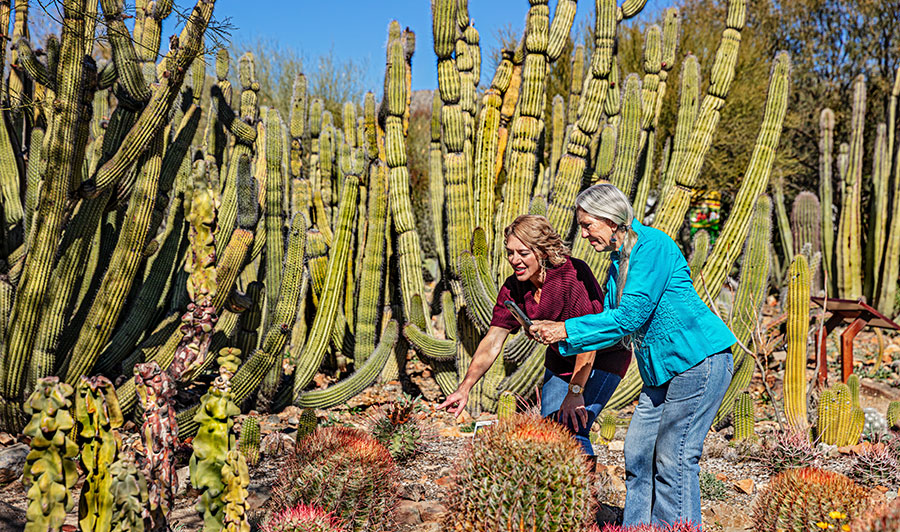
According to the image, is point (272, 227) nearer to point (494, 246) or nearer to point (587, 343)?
point (494, 246)

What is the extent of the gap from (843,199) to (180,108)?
858 centimetres

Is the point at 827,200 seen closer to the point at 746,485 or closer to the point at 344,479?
the point at 746,485

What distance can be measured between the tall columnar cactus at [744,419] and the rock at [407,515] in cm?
243

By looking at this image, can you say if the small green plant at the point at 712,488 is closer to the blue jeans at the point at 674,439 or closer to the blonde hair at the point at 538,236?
the blue jeans at the point at 674,439

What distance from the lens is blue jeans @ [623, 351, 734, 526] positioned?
277cm

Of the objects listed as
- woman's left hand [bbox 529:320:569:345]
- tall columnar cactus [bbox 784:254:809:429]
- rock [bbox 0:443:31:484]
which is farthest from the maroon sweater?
rock [bbox 0:443:31:484]

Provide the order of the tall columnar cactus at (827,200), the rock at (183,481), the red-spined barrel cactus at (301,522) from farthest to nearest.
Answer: the tall columnar cactus at (827,200) → the rock at (183,481) → the red-spined barrel cactus at (301,522)

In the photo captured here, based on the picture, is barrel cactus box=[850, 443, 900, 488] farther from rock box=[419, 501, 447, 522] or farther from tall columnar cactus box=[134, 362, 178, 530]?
tall columnar cactus box=[134, 362, 178, 530]

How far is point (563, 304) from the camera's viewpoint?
10.5 feet

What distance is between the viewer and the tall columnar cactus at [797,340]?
4.71m

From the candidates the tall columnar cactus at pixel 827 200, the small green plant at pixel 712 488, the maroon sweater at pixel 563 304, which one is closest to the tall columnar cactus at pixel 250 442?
the maroon sweater at pixel 563 304

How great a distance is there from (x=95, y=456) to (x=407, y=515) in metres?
1.65

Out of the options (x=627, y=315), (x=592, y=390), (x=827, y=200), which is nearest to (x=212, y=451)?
(x=627, y=315)

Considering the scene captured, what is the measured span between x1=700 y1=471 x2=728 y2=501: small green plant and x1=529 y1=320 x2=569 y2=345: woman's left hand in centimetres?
177
